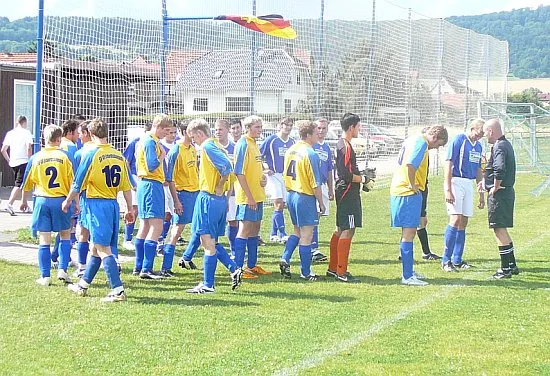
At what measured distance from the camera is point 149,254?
9.55m

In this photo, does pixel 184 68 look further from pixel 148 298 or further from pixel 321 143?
pixel 148 298

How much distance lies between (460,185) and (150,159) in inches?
168

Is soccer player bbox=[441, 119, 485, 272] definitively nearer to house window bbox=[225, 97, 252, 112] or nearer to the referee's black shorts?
the referee's black shorts

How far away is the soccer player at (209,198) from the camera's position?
8.55 metres

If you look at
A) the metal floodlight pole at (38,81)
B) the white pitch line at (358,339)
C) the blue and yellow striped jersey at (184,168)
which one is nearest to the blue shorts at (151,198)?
the blue and yellow striped jersey at (184,168)

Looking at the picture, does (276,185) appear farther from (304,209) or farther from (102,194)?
(102,194)

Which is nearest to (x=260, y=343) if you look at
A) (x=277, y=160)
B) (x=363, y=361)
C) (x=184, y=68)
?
(x=363, y=361)

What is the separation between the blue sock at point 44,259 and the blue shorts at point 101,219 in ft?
3.16

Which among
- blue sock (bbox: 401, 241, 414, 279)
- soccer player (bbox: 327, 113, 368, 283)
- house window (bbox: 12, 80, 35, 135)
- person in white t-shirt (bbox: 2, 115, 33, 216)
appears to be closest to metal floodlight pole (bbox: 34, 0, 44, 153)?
soccer player (bbox: 327, 113, 368, 283)

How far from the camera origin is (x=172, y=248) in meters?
9.77

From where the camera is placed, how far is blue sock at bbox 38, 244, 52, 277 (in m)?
8.96

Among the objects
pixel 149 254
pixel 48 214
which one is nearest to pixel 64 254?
pixel 48 214

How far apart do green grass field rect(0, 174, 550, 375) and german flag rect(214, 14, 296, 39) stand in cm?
494

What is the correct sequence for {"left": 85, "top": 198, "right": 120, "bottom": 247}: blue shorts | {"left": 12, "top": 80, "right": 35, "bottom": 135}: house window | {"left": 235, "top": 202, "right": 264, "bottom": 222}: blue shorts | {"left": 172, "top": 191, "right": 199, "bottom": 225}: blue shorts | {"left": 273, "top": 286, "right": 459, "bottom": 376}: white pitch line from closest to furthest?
{"left": 273, "top": 286, "right": 459, "bottom": 376}: white pitch line
{"left": 85, "top": 198, "right": 120, "bottom": 247}: blue shorts
{"left": 235, "top": 202, "right": 264, "bottom": 222}: blue shorts
{"left": 172, "top": 191, "right": 199, "bottom": 225}: blue shorts
{"left": 12, "top": 80, "right": 35, "bottom": 135}: house window
